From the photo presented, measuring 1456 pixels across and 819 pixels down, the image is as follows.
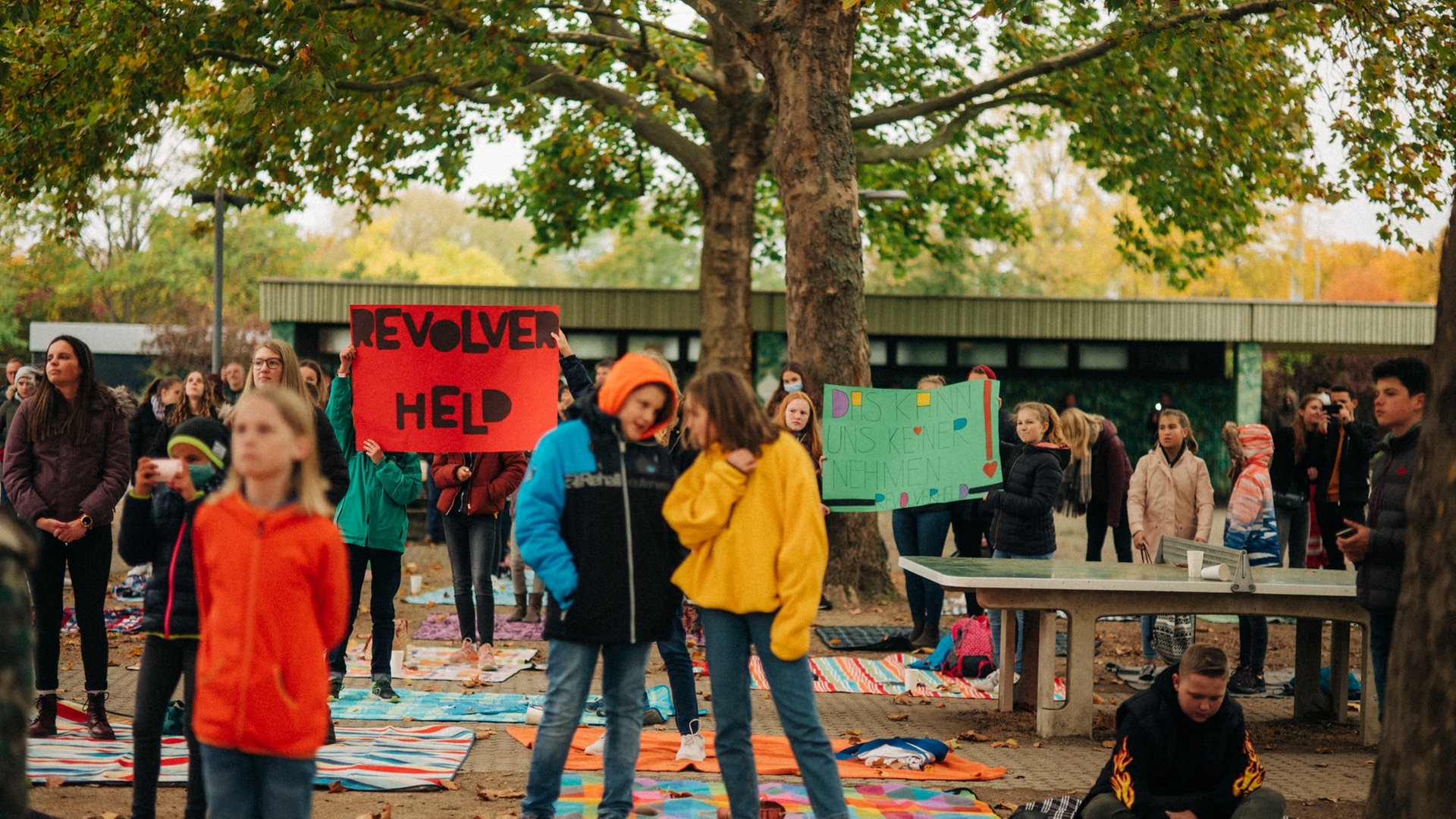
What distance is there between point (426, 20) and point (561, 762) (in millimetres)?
11745

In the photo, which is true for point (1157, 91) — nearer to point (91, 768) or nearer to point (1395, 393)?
point (1395, 393)

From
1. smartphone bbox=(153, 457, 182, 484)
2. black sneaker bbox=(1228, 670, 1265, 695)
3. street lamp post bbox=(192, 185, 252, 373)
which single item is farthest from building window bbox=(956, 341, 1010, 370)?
smartphone bbox=(153, 457, 182, 484)

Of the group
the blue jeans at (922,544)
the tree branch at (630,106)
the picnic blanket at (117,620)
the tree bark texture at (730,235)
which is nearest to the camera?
the blue jeans at (922,544)

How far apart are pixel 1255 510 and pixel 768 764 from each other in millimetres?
4607

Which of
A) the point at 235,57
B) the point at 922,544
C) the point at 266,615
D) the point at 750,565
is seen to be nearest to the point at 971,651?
the point at 922,544

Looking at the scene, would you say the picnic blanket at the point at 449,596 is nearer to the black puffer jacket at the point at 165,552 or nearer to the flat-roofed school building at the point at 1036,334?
the black puffer jacket at the point at 165,552

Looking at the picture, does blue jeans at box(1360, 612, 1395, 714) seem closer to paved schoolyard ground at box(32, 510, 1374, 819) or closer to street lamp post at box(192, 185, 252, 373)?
paved schoolyard ground at box(32, 510, 1374, 819)

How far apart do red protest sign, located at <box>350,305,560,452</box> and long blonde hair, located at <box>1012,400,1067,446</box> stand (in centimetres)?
319

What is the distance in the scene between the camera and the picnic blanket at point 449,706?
7.75 m

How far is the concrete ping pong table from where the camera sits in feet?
→ 25.1

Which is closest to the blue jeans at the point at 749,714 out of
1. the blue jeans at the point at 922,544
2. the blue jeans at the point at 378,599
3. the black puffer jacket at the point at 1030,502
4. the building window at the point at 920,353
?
the blue jeans at the point at 378,599

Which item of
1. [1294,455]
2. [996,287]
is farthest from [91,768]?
[996,287]

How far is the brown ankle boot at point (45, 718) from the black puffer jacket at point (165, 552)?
224 cm

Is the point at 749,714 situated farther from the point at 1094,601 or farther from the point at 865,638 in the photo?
the point at 865,638
